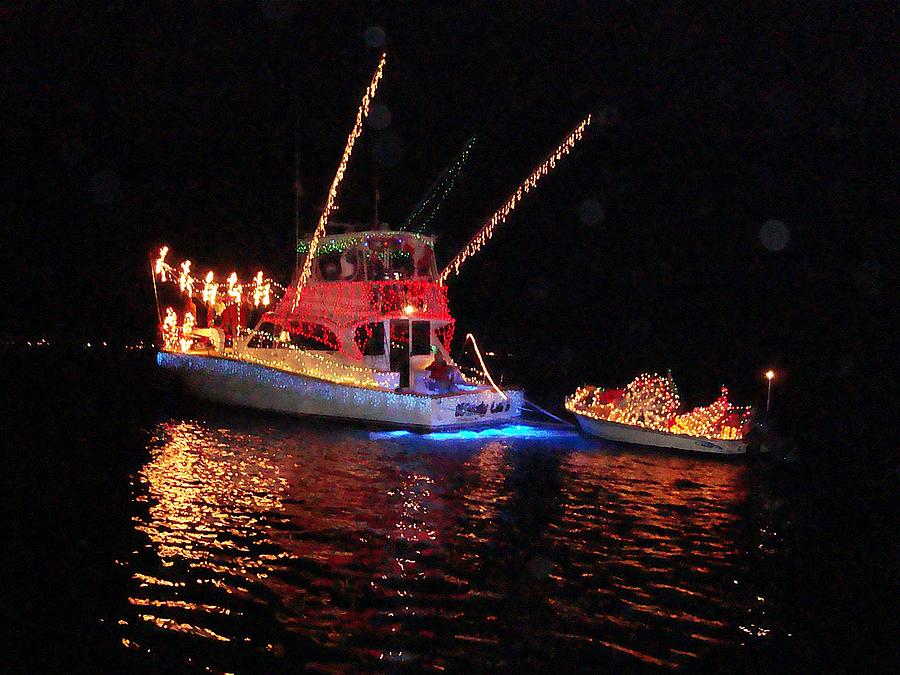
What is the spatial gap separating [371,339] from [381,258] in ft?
7.75

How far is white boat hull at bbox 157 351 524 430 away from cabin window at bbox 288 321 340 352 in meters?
1.84

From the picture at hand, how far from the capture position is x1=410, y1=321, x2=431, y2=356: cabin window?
75.5 ft

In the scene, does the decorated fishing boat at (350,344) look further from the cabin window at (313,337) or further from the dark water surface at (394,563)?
the dark water surface at (394,563)

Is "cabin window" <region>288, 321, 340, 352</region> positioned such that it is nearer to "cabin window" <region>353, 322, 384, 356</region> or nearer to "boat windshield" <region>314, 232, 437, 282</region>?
"cabin window" <region>353, 322, 384, 356</region>

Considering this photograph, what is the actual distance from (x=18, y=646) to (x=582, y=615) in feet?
17.7

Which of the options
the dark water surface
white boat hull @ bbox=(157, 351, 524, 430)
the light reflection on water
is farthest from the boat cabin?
the light reflection on water

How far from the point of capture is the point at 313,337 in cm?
2333

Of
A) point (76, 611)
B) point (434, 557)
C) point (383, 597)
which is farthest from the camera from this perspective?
point (434, 557)

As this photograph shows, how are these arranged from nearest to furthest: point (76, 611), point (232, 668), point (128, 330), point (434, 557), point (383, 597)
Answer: point (232, 668) < point (76, 611) < point (383, 597) < point (434, 557) < point (128, 330)

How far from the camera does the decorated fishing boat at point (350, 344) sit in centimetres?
2000

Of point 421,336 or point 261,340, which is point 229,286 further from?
point 421,336

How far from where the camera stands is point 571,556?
991 centimetres

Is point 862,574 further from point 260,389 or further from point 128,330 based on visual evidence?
point 128,330

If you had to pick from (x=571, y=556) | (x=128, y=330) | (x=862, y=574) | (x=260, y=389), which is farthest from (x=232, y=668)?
(x=128, y=330)
